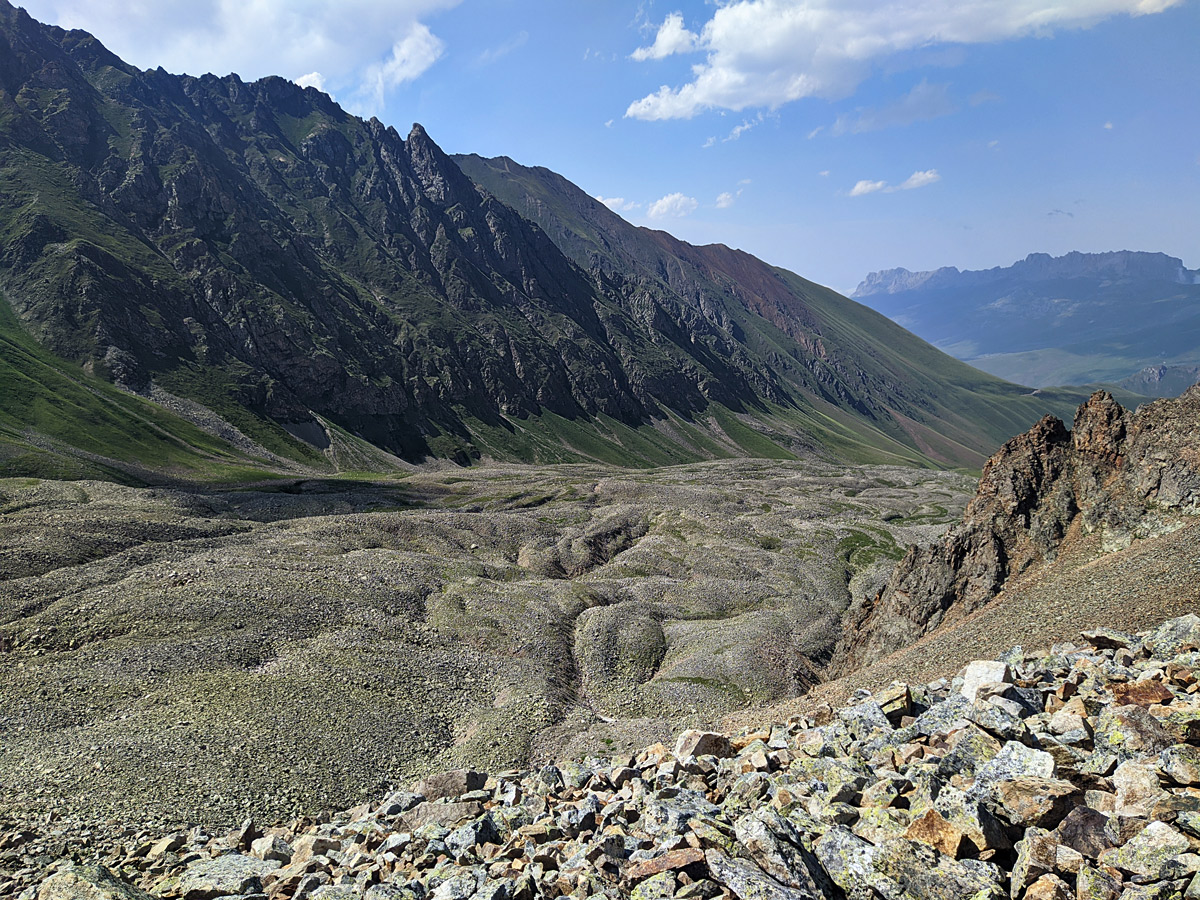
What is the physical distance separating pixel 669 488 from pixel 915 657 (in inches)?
5007

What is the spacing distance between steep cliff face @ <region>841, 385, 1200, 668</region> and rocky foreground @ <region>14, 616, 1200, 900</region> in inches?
1475

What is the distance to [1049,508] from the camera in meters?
67.9

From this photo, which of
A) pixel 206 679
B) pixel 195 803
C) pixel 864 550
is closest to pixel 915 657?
pixel 195 803

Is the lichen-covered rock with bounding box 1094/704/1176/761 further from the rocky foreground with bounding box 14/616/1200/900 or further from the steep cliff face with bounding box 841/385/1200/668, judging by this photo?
the steep cliff face with bounding box 841/385/1200/668

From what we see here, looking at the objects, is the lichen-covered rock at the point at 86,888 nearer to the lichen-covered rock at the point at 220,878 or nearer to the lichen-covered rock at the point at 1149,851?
the lichen-covered rock at the point at 220,878

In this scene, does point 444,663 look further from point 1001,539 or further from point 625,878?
point 1001,539

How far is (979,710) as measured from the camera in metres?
21.6

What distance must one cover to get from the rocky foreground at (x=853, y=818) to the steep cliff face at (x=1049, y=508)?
3746 cm

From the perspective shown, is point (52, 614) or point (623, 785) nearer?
point (623, 785)

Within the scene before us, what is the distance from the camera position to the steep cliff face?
56781 millimetres

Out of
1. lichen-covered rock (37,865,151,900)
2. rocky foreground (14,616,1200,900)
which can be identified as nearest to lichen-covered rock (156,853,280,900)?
rocky foreground (14,616,1200,900)

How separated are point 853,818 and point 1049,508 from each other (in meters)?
63.6

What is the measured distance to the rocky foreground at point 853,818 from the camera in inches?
599

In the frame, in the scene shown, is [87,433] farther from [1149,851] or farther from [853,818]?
[1149,851]
